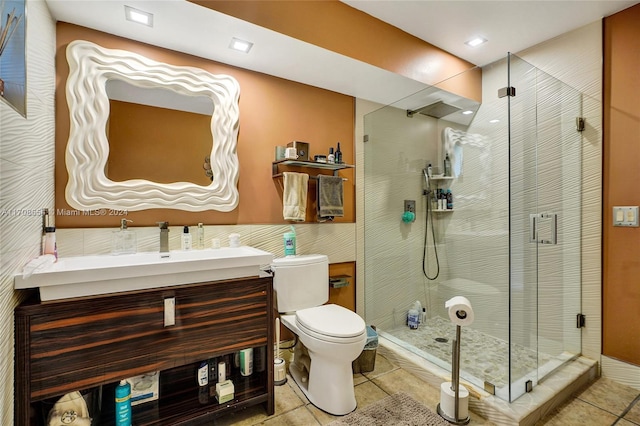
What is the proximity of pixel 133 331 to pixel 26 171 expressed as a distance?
2.61ft

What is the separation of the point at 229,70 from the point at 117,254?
4.59ft

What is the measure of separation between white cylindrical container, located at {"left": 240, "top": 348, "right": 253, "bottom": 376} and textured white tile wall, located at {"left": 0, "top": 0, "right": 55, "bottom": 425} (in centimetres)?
98

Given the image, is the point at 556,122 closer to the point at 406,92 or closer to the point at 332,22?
the point at 406,92

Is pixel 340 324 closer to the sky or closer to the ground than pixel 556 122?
closer to the ground

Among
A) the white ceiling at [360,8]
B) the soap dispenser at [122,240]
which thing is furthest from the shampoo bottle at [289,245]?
the white ceiling at [360,8]

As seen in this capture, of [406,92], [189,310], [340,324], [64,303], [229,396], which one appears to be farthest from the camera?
[406,92]

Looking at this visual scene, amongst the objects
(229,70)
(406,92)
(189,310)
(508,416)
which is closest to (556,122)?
(406,92)

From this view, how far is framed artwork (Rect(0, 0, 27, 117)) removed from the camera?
98 cm

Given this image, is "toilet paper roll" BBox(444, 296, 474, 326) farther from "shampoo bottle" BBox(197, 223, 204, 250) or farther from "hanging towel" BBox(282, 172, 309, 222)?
"shampoo bottle" BBox(197, 223, 204, 250)

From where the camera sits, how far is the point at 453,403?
1605 mm

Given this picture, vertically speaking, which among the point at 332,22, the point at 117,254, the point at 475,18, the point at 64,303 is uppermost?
the point at 475,18

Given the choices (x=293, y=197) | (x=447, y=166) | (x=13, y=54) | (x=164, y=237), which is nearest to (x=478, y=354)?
(x=447, y=166)

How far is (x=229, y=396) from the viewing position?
5.23ft

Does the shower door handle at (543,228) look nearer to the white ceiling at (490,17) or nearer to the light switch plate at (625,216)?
the light switch plate at (625,216)
